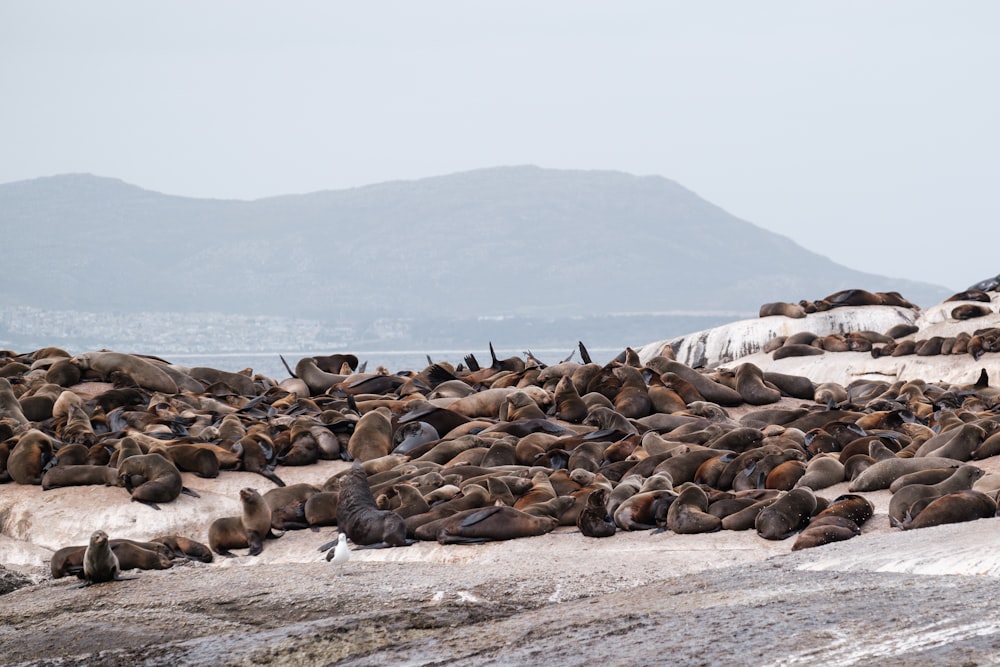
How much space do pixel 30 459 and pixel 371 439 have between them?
2.70 metres

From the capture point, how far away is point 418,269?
16988 cm

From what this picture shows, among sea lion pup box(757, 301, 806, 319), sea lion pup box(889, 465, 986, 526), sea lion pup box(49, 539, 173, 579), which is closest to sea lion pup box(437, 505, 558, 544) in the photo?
sea lion pup box(49, 539, 173, 579)

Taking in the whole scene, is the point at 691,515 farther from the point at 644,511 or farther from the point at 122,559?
the point at 122,559

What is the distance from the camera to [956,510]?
6.27m

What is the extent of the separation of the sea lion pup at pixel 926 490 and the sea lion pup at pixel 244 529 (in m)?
4.00

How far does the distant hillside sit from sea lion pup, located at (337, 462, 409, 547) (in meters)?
135

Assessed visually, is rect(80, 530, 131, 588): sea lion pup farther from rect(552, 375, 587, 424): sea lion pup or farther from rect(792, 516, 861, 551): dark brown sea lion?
rect(552, 375, 587, 424): sea lion pup

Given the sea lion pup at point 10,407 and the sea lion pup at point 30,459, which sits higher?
the sea lion pup at point 10,407

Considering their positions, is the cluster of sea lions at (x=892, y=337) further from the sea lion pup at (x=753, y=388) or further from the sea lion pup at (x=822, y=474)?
the sea lion pup at (x=822, y=474)

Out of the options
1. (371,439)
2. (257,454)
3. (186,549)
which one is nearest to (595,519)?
(186,549)

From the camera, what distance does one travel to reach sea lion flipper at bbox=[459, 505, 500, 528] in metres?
7.11

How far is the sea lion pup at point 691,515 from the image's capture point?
6980 millimetres

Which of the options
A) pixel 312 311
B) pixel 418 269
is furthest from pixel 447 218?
pixel 312 311

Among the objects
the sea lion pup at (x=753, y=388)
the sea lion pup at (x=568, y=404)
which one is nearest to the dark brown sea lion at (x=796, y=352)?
the sea lion pup at (x=753, y=388)
